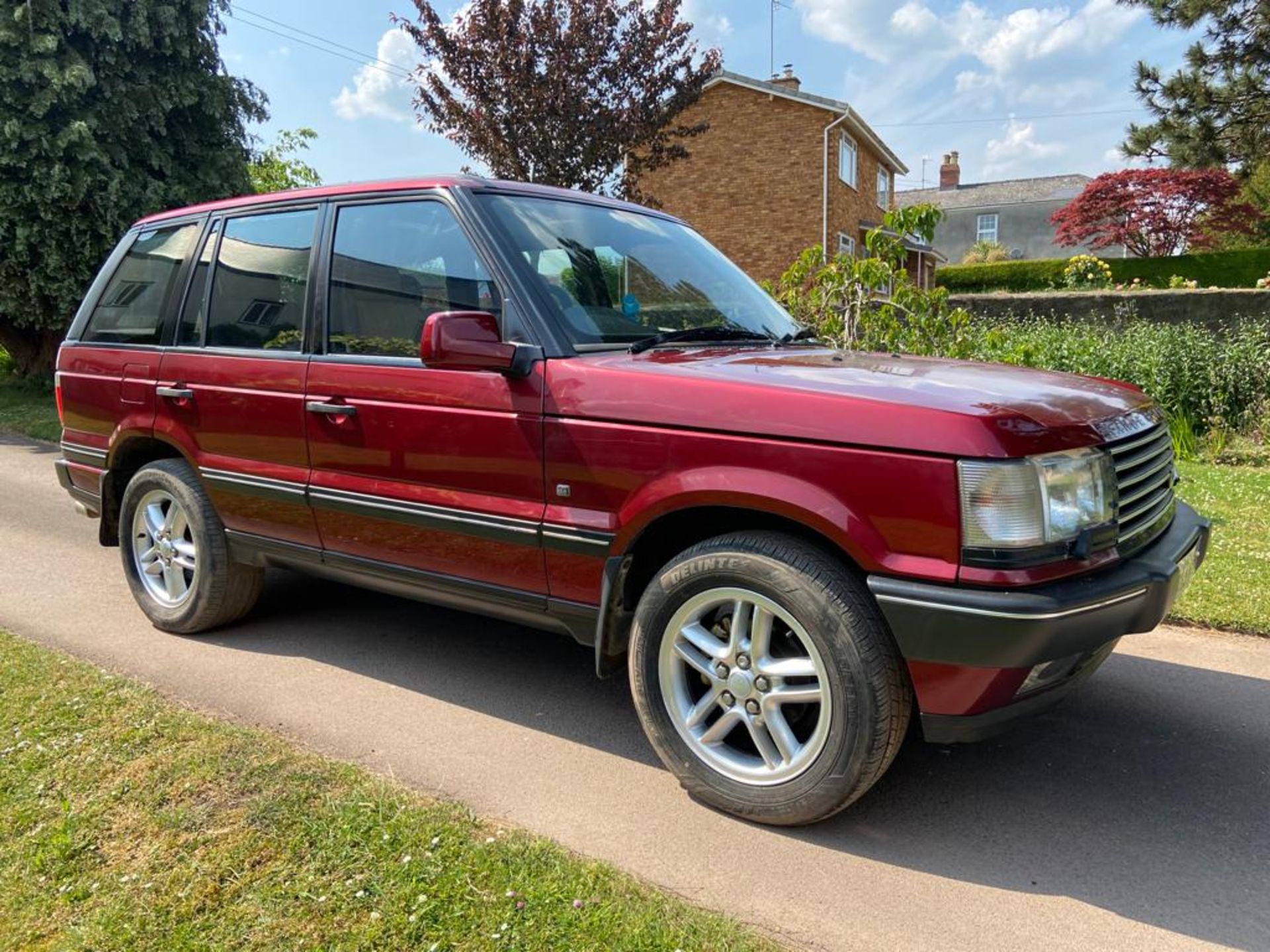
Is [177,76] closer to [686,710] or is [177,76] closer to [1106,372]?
[1106,372]

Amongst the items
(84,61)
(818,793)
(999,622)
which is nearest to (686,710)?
(818,793)

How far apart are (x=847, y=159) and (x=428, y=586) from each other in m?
23.9

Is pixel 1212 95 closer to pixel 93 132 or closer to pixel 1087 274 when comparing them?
pixel 1087 274

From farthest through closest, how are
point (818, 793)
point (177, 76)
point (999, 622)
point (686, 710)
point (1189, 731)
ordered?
point (177, 76)
point (1189, 731)
point (686, 710)
point (818, 793)
point (999, 622)

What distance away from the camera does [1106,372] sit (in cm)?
974

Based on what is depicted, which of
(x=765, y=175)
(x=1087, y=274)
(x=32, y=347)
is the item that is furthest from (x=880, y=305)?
(x=765, y=175)

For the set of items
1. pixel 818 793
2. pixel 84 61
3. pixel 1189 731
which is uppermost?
pixel 84 61

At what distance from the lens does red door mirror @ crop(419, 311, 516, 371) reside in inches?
118

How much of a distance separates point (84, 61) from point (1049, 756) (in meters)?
13.9

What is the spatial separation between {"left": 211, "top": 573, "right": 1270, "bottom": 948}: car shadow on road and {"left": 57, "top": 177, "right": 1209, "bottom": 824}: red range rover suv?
394 mm

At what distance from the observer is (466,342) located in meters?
3.01

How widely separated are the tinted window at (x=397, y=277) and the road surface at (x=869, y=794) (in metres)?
1.46

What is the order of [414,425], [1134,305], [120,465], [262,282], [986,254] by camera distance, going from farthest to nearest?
[986,254] → [1134,305] → [120,465] → [262,282] → [414,425]

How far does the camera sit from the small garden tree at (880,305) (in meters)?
7.02
